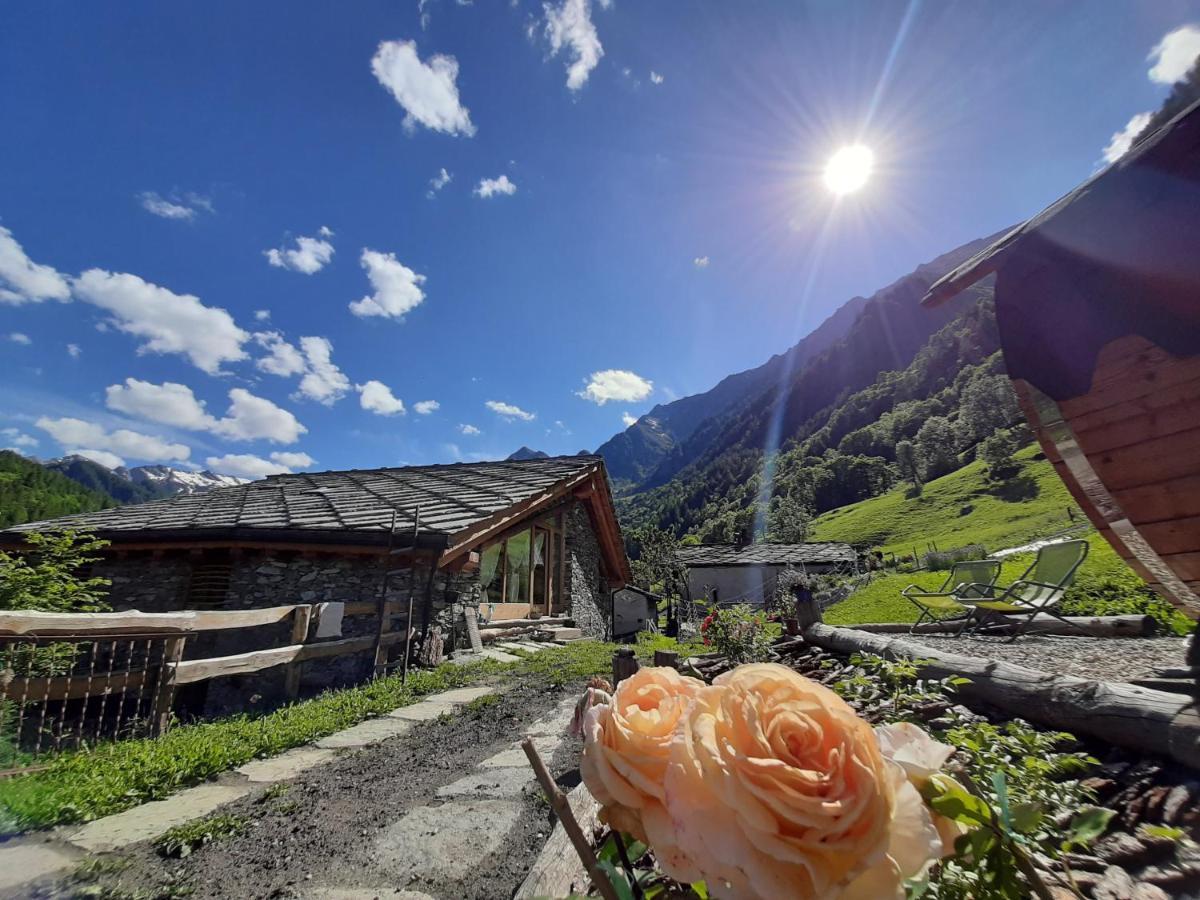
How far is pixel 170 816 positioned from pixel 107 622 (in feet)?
6.11

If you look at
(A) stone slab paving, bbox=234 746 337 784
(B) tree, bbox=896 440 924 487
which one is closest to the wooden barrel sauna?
(A) stone slab paving, bbox=234 746 337 784

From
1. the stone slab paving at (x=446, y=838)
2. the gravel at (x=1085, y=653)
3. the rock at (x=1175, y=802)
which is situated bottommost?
the stone slab paving at (x=446, y=838)

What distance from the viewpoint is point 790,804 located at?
558 millimetres

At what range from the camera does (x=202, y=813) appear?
2.75m

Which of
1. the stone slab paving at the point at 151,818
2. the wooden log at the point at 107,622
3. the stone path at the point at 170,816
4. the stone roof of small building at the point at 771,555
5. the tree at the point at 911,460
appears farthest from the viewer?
the tree at the point at 911,460

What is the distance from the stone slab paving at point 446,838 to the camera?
2281 mm

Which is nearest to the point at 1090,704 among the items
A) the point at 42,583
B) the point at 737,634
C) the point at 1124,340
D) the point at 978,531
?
the point at 1124,340

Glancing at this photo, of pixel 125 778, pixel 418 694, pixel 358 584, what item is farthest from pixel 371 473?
pixel 125 778

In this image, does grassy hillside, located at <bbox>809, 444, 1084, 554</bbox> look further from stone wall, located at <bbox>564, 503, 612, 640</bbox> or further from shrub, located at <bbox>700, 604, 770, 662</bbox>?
shrub, located at <bbox>700, 604, 770, 662</bbox>

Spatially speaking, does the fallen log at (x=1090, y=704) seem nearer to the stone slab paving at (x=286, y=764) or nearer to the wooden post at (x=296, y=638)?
the stone slab paving at (x=286, y=764)

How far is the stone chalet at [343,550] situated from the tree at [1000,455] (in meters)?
52.0

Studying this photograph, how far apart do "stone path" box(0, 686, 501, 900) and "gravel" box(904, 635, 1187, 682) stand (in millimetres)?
4495

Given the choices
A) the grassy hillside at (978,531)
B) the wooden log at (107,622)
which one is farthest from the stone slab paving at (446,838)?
the grassy hillside at (978,531)

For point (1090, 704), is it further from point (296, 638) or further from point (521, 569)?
point (521, 569)
